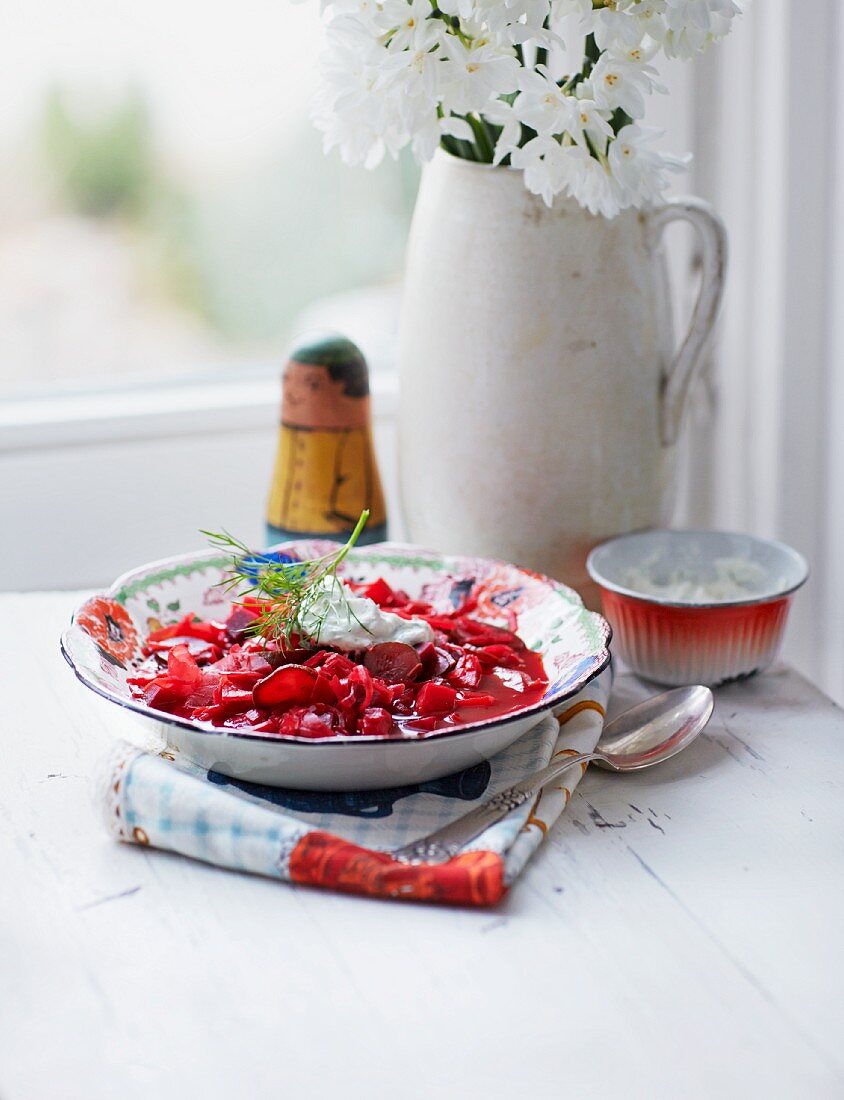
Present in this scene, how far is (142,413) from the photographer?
58.2 inches

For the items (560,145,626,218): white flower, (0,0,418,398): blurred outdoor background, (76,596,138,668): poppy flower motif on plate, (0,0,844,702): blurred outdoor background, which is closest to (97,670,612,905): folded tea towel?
(76,596,138,668): poppy flower motif on plate

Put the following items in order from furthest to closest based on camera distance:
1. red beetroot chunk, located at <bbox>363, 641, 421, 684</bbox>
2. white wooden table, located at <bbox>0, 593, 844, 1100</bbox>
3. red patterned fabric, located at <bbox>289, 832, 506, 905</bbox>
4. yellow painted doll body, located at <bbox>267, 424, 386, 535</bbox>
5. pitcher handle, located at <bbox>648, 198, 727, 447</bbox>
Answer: yellow painted doll body, located at <bbox>267, 424, 386, 535</bbox> → pitcher handle, located at <bbox>648, 198, 727, 447</bbox> → red beetroot chunk, located at <bbox>363, 641, 421, 684</bbox> → red patterned fabric, located at <bbox>289, 832, 506, 905</bbox> → white wooden table, located at <bbox>0, 593, 844, 1100</bbox>

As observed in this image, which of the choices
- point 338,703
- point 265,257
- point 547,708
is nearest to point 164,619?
point 338,703

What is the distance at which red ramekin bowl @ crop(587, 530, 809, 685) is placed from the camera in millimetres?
915

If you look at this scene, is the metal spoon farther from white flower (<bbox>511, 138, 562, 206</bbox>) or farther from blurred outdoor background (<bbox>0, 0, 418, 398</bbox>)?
blurred outdoor background (<bbox>0, 0, 418, 398</bbox>)

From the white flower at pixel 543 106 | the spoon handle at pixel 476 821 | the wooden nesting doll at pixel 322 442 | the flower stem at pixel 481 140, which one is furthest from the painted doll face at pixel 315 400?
the spoon handle at pixel 476 821

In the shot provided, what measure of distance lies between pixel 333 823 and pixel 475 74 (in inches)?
19.5

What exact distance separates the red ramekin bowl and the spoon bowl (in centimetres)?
6

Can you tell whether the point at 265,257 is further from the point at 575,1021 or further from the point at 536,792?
the point at 575,1021

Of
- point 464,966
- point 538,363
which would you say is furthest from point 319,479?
point 464,966

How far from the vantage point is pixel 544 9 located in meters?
0.80

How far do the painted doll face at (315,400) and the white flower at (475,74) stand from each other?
325 millimetres

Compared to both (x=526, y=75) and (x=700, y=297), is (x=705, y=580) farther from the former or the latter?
(x=526, y=75)

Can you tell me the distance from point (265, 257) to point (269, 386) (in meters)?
0.20
